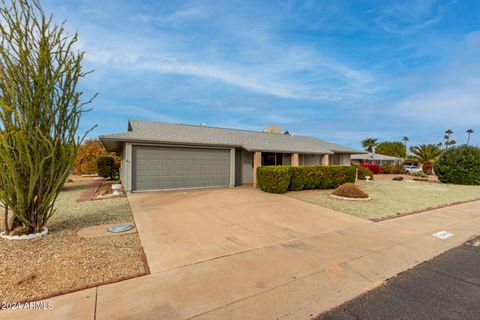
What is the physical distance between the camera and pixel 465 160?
690 inches

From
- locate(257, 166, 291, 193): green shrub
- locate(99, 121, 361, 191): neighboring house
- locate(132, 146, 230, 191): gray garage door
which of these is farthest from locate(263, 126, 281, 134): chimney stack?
locate(257, 166, 291, 193): green shrub

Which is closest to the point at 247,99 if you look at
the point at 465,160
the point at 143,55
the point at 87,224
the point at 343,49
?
the point at 343,49

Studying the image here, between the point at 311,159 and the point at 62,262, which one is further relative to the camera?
the point at 311,159

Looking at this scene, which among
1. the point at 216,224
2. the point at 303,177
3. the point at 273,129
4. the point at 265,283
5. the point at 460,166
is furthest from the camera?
the point at 273,129

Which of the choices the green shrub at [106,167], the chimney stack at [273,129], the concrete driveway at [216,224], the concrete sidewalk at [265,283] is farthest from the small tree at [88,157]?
the concrete sidewalk at [265,283]

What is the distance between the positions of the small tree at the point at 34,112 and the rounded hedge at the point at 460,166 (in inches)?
986

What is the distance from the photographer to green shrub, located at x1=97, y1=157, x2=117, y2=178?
59.8 ft

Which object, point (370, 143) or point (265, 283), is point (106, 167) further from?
point (370, 143)

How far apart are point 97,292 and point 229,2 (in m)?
11.0

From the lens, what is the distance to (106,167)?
18281mm

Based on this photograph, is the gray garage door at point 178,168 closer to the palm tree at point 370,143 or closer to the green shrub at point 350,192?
the green shrub at point 350,192

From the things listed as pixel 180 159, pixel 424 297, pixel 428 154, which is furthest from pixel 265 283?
pixel 428 154

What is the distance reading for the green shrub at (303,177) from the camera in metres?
11.6

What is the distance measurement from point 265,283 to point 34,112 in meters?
5.61
